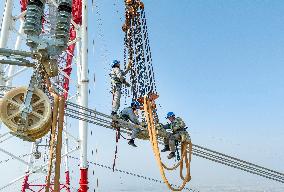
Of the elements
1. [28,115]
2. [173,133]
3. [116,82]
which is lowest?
[28,115]

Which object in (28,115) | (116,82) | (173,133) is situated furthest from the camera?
(116,82)

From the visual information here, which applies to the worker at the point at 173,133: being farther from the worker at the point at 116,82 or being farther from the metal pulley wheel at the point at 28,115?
the metal pulley wheel at the point at 28,115

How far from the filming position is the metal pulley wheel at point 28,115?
495cm

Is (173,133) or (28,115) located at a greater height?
(173,133)

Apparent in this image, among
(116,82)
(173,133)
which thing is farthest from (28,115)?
(116,82)

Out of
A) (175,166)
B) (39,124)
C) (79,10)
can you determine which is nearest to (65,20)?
(39,124)

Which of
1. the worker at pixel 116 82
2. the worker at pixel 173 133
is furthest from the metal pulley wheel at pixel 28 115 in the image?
the worker at pixel 116 82

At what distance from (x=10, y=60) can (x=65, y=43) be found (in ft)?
3.23

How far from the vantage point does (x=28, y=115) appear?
16.6 feet

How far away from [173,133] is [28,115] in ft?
22.2

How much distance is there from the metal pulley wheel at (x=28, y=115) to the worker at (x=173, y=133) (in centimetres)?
601

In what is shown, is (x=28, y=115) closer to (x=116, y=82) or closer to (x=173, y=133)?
(x=173, y=133)

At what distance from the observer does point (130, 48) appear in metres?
15.7

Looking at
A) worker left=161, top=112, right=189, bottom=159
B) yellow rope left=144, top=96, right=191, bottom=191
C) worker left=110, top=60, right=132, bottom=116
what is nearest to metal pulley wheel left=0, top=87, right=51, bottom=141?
yellow rope left=144, top=96, right=191, bottom=191
